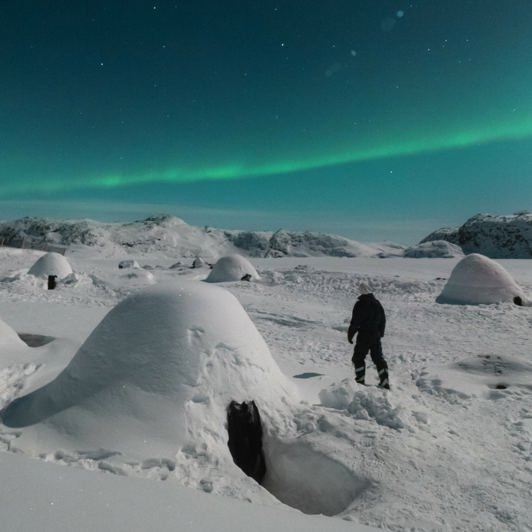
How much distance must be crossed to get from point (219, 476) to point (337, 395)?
1828 mm

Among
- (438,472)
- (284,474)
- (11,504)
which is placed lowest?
(284,474)

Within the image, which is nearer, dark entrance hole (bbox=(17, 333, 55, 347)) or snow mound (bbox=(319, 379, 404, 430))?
snow mound (bbox=(319, 379, 404, 430))

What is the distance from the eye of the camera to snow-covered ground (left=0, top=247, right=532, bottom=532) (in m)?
Result: 2.35

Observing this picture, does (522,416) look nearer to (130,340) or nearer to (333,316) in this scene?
(130,340)

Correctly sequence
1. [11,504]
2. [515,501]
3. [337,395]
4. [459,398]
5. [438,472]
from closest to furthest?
1. [11,504]
2. [515,501]
3. [438,472]
4. [337,395]
5. [459,398]

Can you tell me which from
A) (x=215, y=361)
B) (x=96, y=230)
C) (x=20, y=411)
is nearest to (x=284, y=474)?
(x=215, y=361)

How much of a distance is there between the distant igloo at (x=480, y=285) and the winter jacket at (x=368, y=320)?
27.6 ft

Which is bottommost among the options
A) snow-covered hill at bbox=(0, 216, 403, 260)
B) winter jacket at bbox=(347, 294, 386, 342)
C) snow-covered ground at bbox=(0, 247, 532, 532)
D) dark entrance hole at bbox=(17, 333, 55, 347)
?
dark entrance hole at bbox=(17, 333, 55, 347)

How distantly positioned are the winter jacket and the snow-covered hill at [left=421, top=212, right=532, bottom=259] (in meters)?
112

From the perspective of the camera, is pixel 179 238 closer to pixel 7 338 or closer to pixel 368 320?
pixel 7 338

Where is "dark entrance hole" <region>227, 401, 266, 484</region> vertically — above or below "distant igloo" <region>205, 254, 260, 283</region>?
below

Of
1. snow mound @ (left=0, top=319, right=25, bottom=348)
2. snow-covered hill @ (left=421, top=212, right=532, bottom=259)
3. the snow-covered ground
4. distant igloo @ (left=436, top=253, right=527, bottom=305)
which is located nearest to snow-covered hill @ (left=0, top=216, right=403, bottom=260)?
snow-covered hill @ (left=421, top=212, right=532, bottom=259)

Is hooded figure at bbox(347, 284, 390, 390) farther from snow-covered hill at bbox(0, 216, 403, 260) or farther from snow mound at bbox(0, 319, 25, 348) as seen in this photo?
snow-covered hill at bbox(0, 216, 403, 260)

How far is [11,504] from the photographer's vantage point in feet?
6.97
